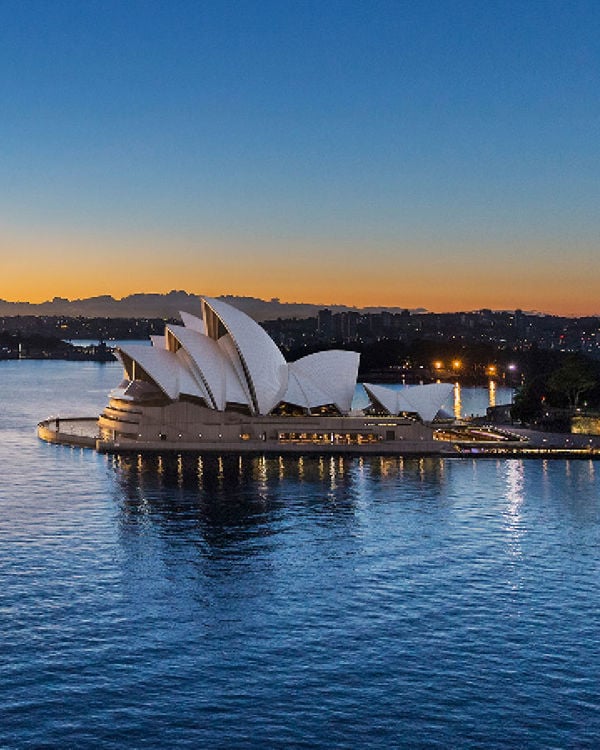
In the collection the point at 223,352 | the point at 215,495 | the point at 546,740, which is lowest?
the point at 546,740

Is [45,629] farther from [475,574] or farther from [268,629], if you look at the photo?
[475,574]

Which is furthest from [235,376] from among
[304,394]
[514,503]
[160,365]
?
[514,503]

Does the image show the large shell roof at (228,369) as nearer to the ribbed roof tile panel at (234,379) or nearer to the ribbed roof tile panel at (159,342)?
the ribbed roof tile panel at (234,379)

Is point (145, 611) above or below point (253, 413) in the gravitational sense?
below

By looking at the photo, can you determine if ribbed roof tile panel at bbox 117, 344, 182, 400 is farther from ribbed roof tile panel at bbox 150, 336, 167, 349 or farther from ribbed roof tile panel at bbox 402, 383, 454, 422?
ribbed roof tile panel at bbox 402, 383, 454, 422

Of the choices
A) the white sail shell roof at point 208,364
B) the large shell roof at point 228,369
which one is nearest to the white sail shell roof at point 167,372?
the large shell roof at point 228,369

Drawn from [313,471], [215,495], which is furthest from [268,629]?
[313,471]
